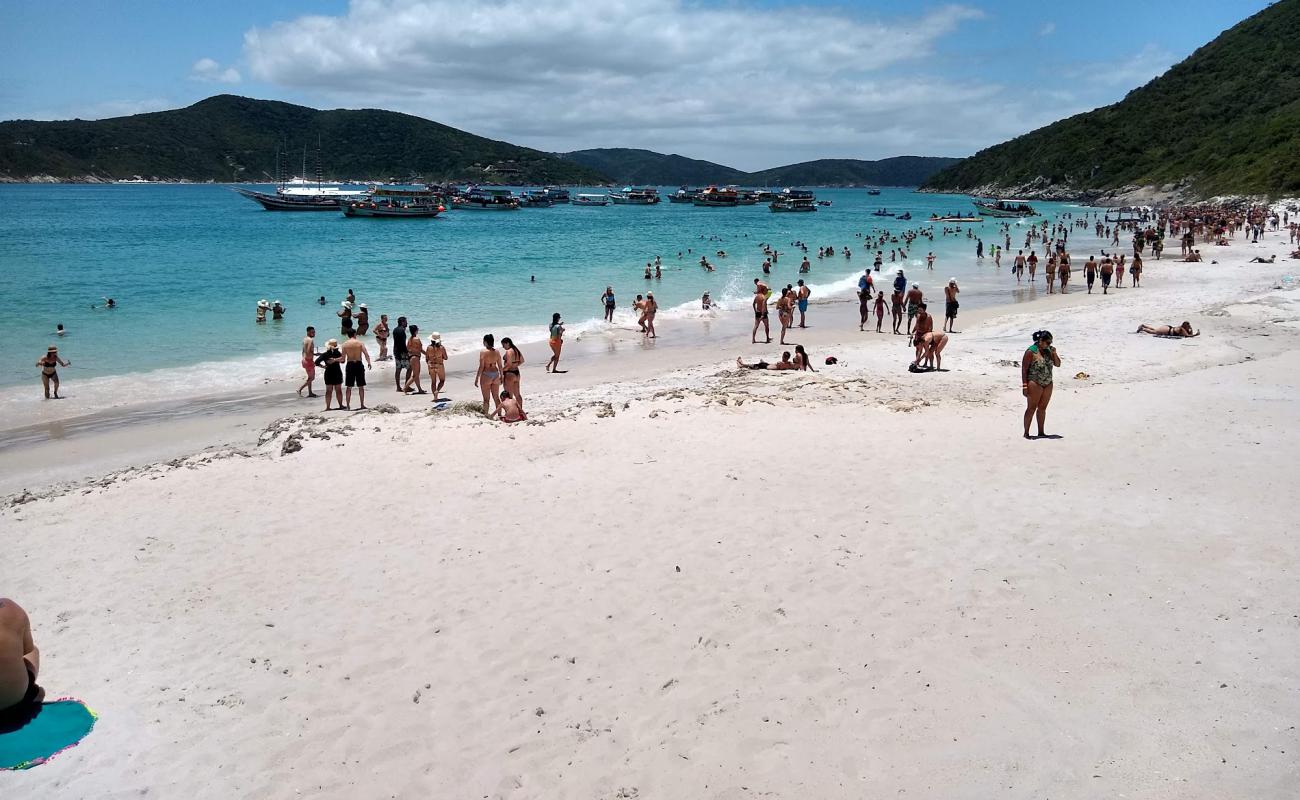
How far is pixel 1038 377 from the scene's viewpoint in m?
10.3

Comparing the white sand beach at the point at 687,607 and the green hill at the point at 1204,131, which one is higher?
the green hill at the point at 1204,131

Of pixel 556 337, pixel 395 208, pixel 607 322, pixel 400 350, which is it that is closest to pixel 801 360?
pixel 556 337

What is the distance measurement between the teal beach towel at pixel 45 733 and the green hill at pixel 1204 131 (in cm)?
7905

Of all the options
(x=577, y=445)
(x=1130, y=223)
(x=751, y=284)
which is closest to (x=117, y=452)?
(x=577, y=445)

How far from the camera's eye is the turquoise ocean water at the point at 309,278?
20.9 metres

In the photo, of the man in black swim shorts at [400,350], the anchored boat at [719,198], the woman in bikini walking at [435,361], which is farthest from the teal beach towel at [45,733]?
the anchored boat at [719,198]

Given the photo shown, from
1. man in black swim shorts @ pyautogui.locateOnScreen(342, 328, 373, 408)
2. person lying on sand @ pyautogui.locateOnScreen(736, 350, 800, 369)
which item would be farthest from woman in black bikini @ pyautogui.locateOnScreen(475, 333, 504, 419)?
person lying on sand @ pyautogui.locateOnScreen(736, 350, 800, 369)

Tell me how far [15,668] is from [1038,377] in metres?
10.6

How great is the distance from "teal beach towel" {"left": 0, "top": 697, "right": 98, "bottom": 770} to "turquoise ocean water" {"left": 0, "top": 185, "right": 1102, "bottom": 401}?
13201mm

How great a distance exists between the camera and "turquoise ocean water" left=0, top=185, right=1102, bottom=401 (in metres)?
20.9

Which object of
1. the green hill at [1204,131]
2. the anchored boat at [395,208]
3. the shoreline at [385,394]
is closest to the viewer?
the shoreline at [385,394]

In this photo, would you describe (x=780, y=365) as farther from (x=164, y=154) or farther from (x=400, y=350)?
(x=164, y=154)

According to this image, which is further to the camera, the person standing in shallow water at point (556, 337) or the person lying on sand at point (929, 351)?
the person standing in shallow water at point (556, 337)

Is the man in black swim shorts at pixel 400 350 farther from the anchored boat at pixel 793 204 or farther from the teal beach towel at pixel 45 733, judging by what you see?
the anchored boat at pixel 793 204
